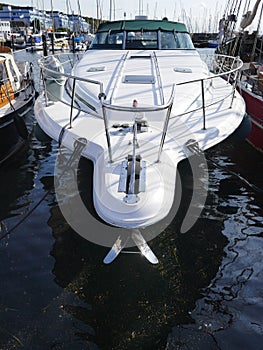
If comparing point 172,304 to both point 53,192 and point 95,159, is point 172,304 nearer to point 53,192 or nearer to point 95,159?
point 95,159

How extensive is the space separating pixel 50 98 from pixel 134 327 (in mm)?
4027

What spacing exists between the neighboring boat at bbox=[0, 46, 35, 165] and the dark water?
6.38ft

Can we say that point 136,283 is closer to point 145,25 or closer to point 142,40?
point 142,40

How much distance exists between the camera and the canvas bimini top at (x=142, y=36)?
794 cm

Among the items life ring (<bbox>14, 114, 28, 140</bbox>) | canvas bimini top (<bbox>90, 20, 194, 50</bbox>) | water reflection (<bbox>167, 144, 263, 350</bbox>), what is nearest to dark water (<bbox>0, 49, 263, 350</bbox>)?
water reflection (<bbox>167, 144, 263, 350</bbox>)

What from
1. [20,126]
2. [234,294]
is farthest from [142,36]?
[234,294]

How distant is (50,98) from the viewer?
5.92 meters

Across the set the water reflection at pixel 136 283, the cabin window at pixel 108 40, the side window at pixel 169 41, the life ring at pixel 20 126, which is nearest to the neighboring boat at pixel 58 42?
the cabin window at pixel 108 40

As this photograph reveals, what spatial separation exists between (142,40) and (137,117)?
4.22 meters

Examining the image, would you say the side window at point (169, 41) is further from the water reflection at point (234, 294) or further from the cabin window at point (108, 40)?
the water reflection at point (234, 294)

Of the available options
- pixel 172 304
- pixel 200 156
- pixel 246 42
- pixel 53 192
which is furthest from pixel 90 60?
pixel 246 42

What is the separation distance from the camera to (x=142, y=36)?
8047 mm

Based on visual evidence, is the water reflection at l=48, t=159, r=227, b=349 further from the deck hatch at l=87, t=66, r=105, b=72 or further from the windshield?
the windshield

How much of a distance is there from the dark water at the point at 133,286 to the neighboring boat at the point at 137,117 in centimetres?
65
